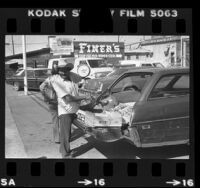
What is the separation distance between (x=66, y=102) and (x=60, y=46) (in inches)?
36.0

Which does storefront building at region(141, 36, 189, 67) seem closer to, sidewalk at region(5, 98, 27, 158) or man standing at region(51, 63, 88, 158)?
man standing at region(51, 63, 88, 158)

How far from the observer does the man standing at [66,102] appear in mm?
5965

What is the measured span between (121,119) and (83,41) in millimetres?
1381

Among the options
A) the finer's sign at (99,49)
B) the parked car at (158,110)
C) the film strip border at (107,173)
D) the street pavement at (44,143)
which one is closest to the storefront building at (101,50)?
the finer's sign at (99,49)

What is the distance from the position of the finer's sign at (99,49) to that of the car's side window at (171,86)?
2.84ft

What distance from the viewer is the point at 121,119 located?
591 centimetres

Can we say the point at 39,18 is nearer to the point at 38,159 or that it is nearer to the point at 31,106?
the point at 31,106

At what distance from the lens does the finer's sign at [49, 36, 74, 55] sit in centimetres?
584

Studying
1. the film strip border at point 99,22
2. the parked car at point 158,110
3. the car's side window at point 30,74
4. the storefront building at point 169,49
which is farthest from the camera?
the car's side window at point 30,74

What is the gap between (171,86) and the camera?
5.82 meters

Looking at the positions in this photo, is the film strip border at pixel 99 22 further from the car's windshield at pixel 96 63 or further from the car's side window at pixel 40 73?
the car's side window at pixel 40 73

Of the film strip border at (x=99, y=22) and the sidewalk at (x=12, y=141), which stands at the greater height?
the film strip border at (x=99, y=22)

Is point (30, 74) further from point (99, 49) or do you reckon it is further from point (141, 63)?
point (141, 63)

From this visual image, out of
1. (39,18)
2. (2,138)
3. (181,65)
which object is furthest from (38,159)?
(181,65)
